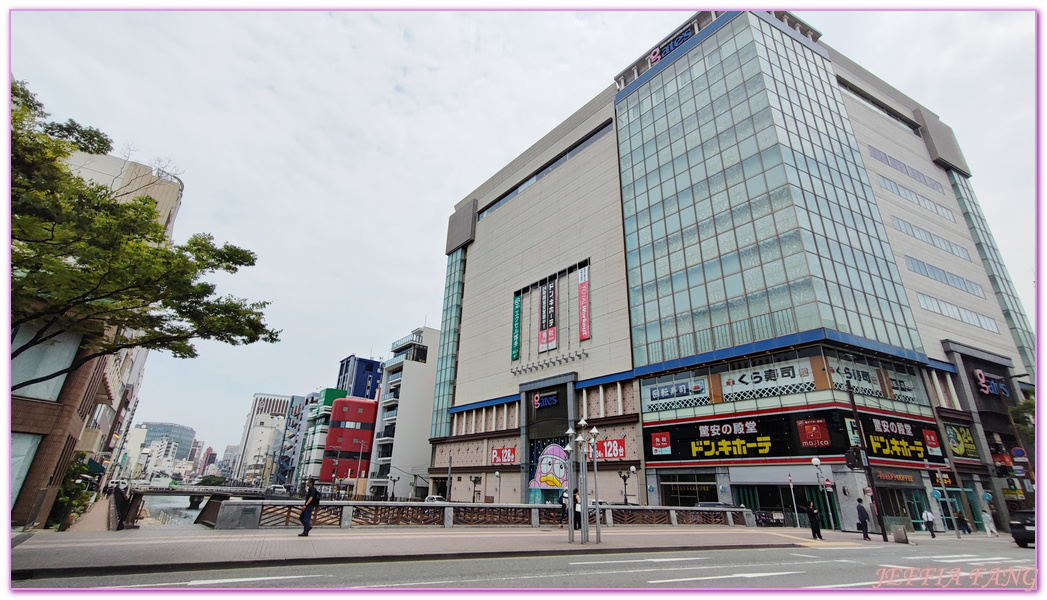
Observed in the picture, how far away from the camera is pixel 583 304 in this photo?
50.5m

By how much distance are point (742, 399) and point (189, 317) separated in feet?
112

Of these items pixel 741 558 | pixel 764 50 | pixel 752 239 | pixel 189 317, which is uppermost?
pixel 764 50

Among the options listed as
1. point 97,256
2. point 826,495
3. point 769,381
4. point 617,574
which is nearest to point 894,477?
point 826,495

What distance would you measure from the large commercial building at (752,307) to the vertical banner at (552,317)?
0.25 metres

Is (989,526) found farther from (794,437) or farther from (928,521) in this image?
(794,437)

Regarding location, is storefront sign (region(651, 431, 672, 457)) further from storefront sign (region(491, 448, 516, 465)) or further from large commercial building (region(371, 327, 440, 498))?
large commercial building (region(371, 327, 440, 498))

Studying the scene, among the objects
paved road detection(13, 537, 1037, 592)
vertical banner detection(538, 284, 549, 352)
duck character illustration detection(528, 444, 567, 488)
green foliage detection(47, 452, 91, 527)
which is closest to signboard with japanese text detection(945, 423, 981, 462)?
paved road detection(13, 537, 1037, 592)

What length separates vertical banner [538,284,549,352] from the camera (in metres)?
53.5

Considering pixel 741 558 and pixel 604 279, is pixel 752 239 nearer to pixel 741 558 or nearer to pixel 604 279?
pixel 604 279

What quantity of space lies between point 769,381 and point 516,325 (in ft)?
99.2

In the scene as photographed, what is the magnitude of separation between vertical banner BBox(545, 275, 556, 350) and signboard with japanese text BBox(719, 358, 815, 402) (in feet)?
63.9

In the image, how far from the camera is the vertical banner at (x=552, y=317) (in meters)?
52.7

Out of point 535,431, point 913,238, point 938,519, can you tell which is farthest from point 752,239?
point 535,431

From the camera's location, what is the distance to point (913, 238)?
45125 millimetres
